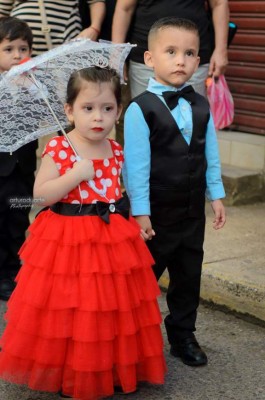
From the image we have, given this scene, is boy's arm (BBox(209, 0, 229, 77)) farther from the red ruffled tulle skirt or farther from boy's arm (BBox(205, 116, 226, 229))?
the red ruffled tulle skirt

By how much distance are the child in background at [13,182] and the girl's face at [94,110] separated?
1.29 m

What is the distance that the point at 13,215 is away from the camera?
488 cm

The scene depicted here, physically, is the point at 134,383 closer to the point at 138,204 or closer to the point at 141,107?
the point at 138,204

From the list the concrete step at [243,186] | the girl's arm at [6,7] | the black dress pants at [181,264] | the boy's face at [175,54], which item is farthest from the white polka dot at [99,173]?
the concrete step at [243,186]

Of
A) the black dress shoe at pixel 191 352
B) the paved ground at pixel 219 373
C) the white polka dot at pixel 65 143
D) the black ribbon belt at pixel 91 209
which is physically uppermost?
the white polka dot at pixel 65 143

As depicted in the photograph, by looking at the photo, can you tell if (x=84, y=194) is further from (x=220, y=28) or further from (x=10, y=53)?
(x=220, y=28)

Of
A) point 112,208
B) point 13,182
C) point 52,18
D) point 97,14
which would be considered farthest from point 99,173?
point 97,14

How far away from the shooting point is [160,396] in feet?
11.5

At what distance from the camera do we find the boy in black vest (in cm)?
357


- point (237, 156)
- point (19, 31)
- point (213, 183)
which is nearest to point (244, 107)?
point (237, 156)

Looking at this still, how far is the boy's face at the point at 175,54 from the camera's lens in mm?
3574

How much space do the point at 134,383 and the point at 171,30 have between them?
60.6 inches

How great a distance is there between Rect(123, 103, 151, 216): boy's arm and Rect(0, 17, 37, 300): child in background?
1.27 metres

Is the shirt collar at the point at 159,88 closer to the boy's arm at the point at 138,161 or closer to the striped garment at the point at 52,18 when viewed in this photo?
the boy's arm at the point at 138,161
